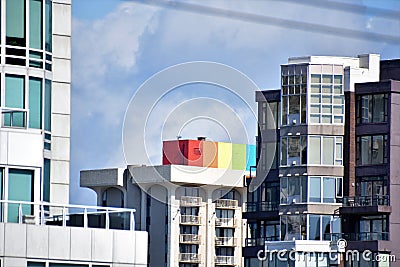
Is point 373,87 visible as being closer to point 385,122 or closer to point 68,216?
point 385,122

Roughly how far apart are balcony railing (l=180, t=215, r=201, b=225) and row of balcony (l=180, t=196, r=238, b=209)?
A: 3.14 feet

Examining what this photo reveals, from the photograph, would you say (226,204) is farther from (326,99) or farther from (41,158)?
(41,158)

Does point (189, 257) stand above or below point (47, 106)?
below

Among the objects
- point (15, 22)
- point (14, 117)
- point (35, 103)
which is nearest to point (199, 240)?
point (35, 103)

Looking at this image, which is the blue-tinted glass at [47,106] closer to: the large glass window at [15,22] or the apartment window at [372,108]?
the large glass window at [15,22]

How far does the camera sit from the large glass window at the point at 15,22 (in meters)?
32.4

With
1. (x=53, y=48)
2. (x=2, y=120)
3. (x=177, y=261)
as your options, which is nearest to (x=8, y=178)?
(x=2, y=120)

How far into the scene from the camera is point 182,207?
102875mm

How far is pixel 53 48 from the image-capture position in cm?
3506

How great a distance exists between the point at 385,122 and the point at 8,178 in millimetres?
36864

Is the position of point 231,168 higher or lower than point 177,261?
higher

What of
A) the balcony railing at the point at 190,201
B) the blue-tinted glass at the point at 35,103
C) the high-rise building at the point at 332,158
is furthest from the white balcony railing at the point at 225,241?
the blue-tinted glass at the point at 35,103

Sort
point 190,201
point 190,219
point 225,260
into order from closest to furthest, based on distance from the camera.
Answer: point 190,219 < point 190,201 < point 225,260

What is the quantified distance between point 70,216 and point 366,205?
37368 mm
